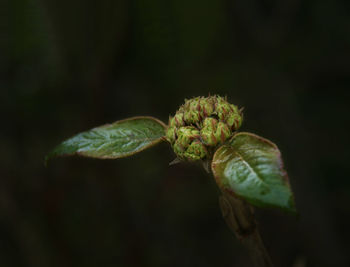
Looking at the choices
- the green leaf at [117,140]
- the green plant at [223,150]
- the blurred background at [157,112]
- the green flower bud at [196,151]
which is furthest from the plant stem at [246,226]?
the blurred background at [157,112]

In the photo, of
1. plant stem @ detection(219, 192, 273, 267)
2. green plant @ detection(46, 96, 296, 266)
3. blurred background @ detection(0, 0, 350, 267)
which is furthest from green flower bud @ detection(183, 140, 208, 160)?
blurred background @ detection(0, 0, 350, 267)

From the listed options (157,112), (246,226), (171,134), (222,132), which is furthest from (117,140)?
(157,112)

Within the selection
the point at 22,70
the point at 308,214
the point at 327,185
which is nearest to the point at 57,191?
the point at 22,70

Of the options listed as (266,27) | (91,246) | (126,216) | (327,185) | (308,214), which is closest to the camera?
(126,216)

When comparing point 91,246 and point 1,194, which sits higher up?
point 1,194

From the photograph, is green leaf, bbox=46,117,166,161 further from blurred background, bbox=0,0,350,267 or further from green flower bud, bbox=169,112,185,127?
blurred background, bbox=0,0,350,267

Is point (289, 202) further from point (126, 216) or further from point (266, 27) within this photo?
point (266, 27)

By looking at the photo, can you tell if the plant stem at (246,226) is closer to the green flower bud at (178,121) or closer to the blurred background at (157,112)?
the green flower bud at (178,121)
